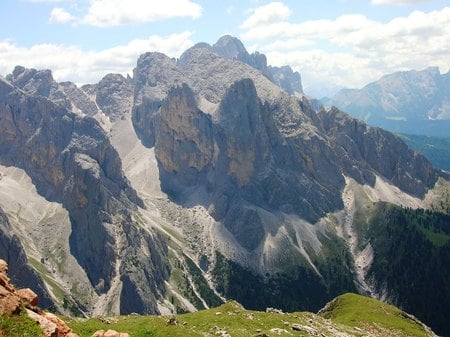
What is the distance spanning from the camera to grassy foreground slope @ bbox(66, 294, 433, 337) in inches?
2249

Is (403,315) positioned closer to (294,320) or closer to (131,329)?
(294,320)

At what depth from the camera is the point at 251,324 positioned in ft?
226

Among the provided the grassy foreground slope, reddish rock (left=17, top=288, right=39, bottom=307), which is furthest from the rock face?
the grassy foreground slope

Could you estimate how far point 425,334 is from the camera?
3979 inches

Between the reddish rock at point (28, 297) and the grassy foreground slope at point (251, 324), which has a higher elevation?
the reddish rock at point (28, 297)

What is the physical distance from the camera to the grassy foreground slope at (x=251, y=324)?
187ft

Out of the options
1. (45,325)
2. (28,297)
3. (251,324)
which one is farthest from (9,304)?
(251,324)

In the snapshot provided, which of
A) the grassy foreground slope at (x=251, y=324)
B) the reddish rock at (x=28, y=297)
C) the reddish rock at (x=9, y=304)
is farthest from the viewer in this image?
the grassy foreground slope at (x=251, y=324)

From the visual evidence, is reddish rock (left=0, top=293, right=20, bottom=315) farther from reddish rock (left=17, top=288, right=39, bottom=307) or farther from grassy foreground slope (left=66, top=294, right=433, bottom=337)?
grassy foreground slope (left=66, top=294, right=433, bottom=337)

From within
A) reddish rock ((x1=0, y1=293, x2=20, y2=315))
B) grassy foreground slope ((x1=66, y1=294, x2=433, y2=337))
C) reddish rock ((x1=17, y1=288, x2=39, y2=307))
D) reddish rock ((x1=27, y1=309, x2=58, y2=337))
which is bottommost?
grassy foreground slope ((x1=66, y1=294, x2=433, y2=337))

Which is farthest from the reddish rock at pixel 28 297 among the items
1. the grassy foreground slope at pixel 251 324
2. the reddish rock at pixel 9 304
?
the grassy foreground slope at pixel 251 324

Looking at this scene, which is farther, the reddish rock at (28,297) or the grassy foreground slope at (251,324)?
the grassy foreground slope at (251,324)

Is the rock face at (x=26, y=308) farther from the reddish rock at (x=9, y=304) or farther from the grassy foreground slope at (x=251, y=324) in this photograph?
the grassy foreground slope at (x=251, y=324)

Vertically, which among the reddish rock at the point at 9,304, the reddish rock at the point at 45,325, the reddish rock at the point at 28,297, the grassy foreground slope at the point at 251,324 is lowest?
the grassy foreground slope at the point at 251,324
